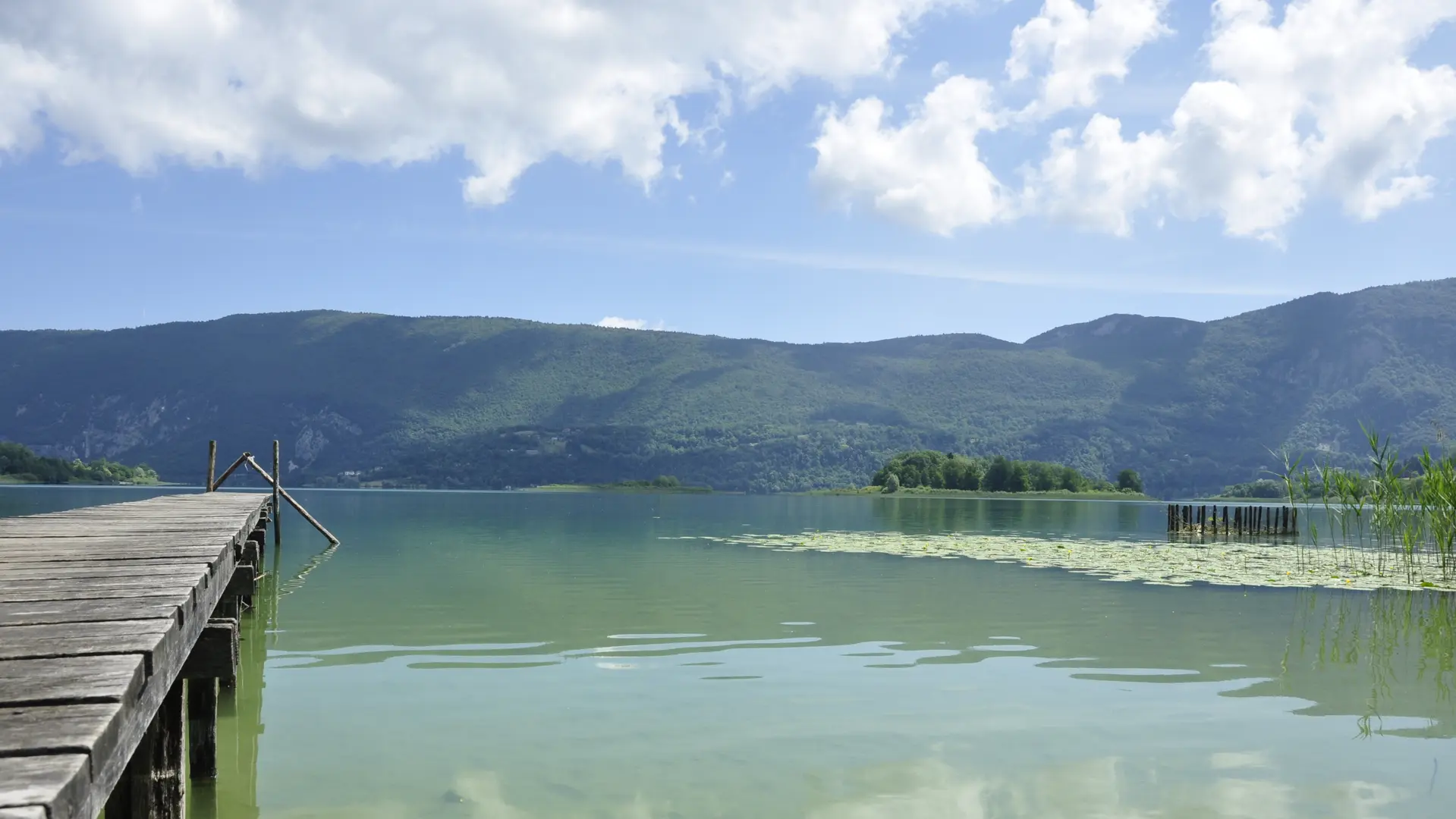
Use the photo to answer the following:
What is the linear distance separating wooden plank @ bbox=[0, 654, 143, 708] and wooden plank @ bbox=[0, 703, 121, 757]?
7 centimetres

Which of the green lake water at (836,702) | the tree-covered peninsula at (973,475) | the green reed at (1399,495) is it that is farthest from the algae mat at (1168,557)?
the tree-covered peninsula at (973,475)

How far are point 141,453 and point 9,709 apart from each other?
212280 millimetres

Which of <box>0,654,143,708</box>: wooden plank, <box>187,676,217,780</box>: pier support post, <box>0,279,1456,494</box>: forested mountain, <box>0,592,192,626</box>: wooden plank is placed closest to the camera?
<box>0,654,143,708</box>: wooden plank

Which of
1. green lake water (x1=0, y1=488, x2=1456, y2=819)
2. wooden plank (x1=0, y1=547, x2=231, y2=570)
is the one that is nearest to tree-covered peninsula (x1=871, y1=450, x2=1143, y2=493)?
green lake water (x1=0, y1=488, x2=1456, y2=819)

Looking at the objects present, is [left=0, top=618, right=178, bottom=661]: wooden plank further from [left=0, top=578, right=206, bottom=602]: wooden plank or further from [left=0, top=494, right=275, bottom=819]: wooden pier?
[left=0, top=578, right=206, bottom=602]: wooden plank

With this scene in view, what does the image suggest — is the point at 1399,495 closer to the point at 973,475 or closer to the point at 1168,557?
the point at 1168,557

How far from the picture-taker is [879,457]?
189000 millimetres

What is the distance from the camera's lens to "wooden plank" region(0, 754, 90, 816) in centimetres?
315

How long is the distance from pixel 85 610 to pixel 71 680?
2.17 metres

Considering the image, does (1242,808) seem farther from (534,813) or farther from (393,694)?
(393,694)

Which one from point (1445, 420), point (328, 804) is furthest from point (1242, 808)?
point (1445, 420)

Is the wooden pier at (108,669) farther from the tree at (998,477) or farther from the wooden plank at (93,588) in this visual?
the tree at (998,477)

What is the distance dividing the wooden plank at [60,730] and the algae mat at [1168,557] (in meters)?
22.3

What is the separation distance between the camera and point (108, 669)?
4613 millimetres
